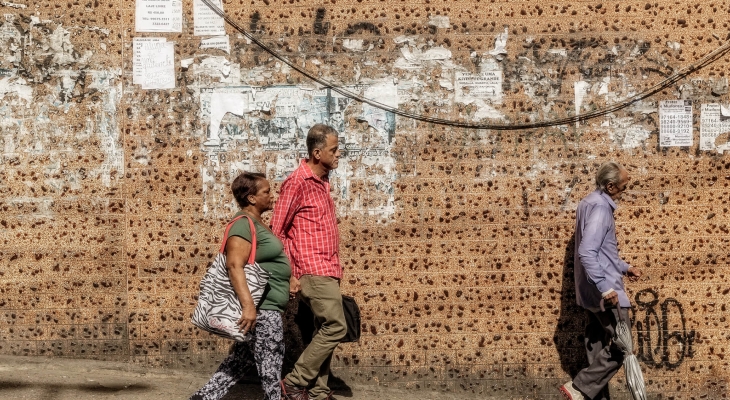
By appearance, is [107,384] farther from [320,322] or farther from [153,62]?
[153,62]

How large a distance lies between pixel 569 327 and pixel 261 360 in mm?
2488

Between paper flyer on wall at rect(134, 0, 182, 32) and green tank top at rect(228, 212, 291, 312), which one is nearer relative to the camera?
green tank top at rect(228, 212, 291, 312)

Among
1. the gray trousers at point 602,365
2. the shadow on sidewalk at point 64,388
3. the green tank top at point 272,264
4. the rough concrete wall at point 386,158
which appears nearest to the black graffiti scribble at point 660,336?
the rough concrete wall at point 386,158

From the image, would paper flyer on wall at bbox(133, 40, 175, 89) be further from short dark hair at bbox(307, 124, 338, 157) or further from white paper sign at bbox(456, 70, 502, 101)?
white paper sign at bbox(456, 70, 502, 101)

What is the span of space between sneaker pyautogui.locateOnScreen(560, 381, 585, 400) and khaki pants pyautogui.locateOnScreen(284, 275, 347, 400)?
1688mm

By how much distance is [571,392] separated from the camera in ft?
21.7

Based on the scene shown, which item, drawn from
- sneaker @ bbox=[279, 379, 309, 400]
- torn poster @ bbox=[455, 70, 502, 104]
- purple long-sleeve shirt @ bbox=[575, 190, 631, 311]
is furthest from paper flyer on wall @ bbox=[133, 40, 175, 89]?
purple long-sleeve shirt @ bbox=[575, 190, 631, 311]

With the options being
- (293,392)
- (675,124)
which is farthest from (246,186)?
(675,124)

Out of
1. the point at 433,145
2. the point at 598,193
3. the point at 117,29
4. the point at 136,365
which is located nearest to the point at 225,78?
the point at 117,29

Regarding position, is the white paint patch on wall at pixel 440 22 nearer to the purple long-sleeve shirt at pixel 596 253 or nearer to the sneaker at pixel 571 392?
the purple long-sleeve shirt at pixel 596 253

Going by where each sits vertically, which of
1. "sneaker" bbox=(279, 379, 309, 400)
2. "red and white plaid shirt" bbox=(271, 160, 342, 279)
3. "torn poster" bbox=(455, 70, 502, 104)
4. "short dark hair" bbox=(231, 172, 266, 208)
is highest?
"torn poster" bbox=(455, 70, 502, 104)

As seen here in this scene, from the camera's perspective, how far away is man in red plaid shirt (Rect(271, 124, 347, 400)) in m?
6.18

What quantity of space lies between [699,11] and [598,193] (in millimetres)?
1734

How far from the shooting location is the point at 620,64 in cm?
698
